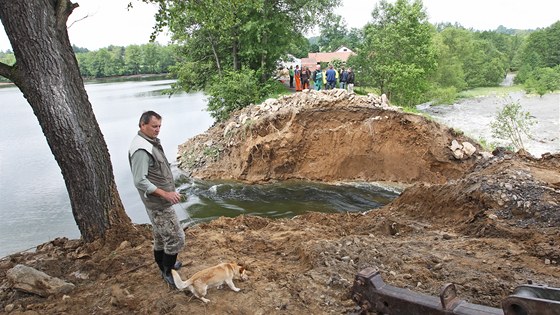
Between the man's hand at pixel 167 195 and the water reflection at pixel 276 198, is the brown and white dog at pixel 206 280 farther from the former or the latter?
the water reflection at pixel 276 198

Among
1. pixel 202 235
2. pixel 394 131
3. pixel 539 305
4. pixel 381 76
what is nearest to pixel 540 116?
pixel 381 76

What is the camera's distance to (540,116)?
27891 millimetres

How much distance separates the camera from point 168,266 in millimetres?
4730

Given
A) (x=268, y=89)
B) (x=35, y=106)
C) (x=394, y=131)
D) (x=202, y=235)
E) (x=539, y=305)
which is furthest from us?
(x=268, y=89)

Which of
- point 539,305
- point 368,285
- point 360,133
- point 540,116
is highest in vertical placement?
point 539,305

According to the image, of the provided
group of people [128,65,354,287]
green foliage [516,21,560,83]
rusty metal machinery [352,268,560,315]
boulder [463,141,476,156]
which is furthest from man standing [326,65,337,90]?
green foliage [516,21,560,83]

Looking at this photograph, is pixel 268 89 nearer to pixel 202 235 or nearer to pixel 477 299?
pixel 202 235

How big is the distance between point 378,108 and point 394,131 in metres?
1.06

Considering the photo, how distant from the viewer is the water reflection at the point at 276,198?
11977 mm

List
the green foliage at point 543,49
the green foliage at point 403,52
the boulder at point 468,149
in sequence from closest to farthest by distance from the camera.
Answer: the boulder at point 468,149, the green foliage at point 403,52, the green foliage at point 543,49

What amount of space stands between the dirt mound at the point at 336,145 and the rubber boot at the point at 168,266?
1027cm

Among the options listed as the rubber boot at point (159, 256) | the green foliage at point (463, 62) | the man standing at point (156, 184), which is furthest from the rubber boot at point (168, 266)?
the green foliage at point (463, 62)

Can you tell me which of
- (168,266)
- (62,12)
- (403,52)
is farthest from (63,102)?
(403,52)

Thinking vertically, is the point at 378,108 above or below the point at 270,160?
above
